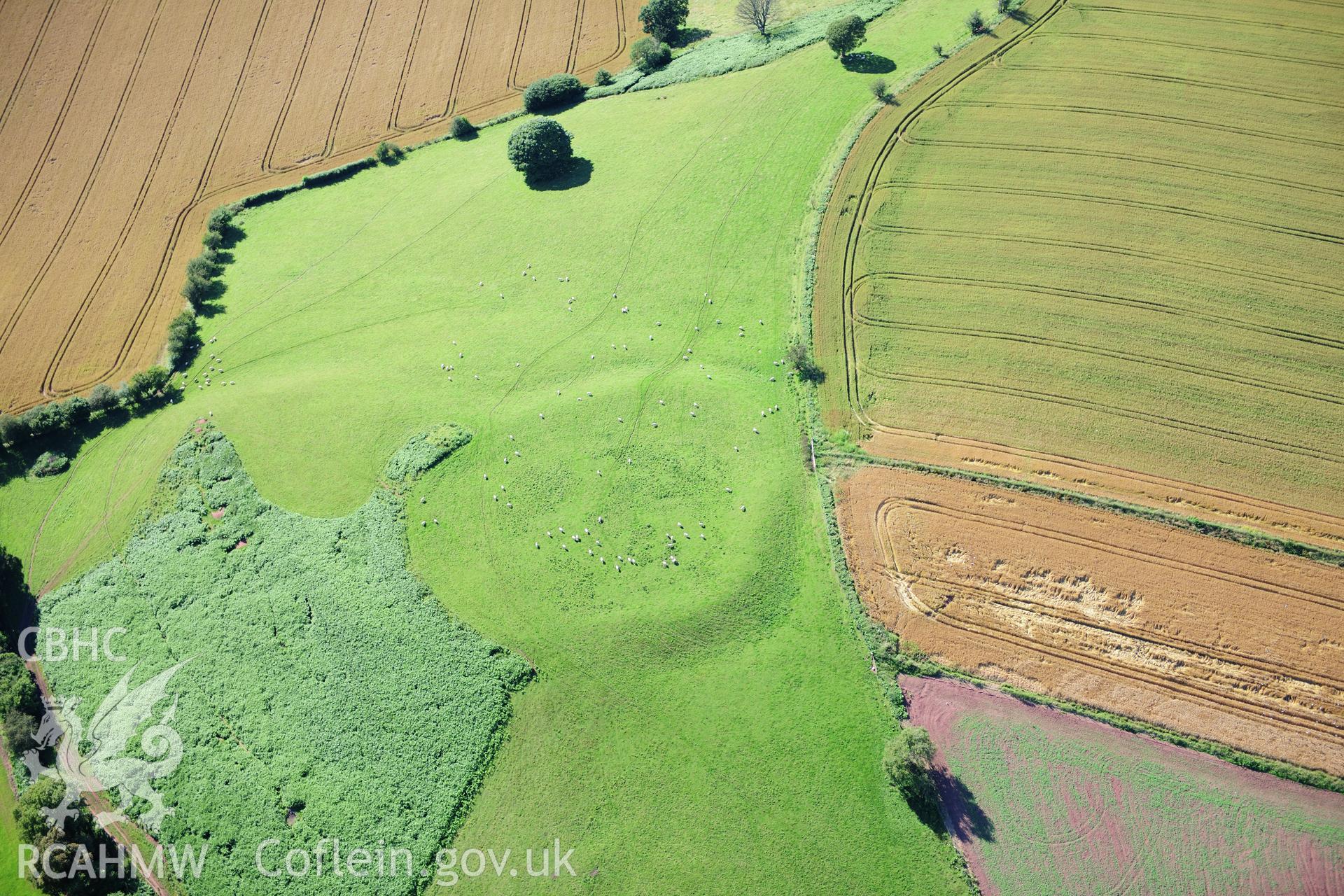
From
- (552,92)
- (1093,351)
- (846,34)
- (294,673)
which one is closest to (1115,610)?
(1093,351)

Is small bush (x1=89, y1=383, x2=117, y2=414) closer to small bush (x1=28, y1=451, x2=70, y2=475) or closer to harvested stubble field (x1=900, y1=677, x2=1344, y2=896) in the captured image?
small bush (x1=28, y1=451, x2=70, y2=475)

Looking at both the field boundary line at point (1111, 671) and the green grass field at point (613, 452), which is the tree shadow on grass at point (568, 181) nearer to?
the green grass field at point (613, 452)

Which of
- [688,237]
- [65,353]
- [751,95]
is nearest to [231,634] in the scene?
[65,353]

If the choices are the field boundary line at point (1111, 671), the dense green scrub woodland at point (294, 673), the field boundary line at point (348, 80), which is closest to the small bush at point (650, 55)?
the field boundary line at point (348, 80)

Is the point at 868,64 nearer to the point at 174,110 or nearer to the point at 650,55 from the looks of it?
the point at 650,55

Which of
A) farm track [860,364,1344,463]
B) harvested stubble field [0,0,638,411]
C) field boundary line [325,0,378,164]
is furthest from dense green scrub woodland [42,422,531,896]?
field boundary line [325,0,378,164]

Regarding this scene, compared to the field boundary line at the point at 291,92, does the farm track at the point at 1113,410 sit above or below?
below
